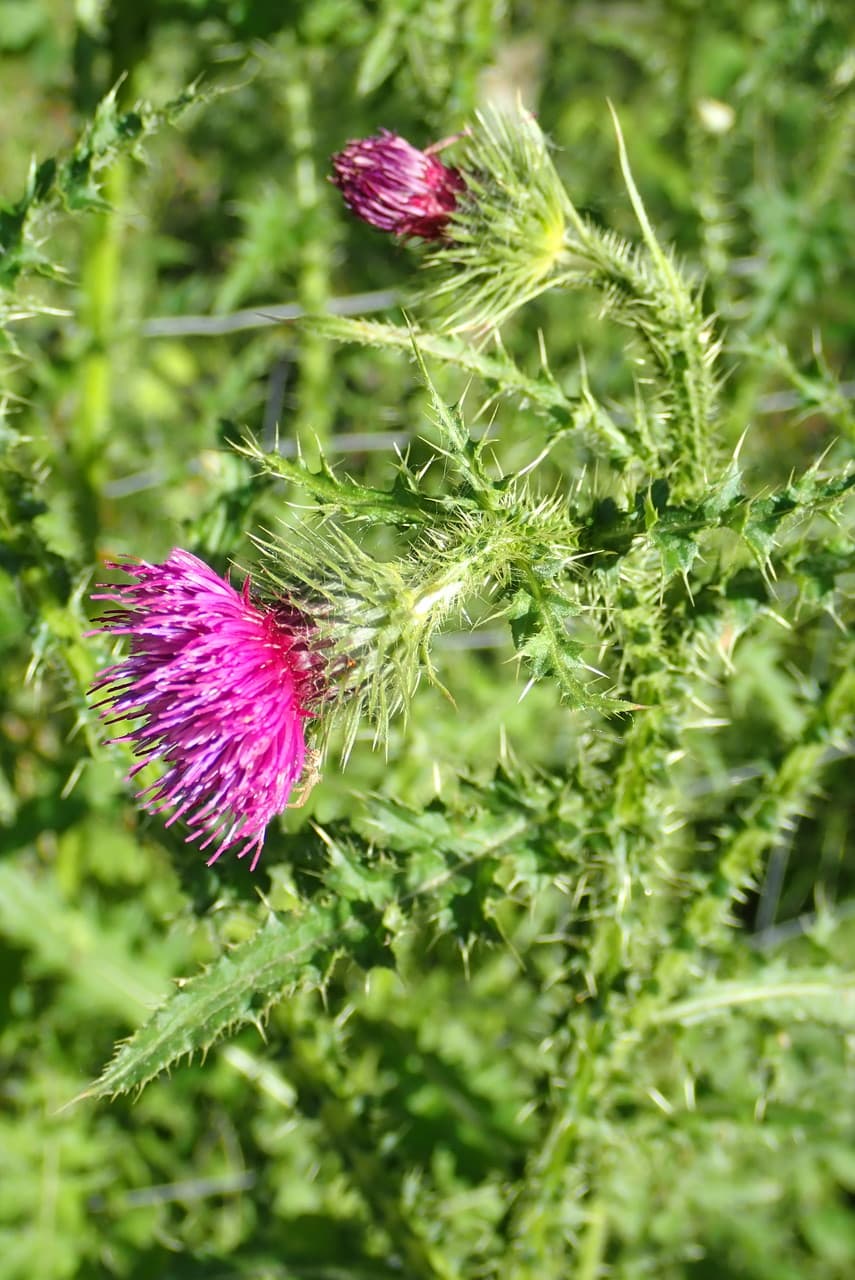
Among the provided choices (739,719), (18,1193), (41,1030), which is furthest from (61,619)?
(739,719)

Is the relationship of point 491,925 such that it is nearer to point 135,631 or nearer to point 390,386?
point 135,631

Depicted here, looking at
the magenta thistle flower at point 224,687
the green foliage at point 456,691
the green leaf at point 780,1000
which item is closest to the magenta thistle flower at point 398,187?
the green foliage at point 456,691

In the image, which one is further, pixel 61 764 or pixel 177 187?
pixel 177 187

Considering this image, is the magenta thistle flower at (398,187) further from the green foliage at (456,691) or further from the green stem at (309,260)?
the green stem at (309,260)

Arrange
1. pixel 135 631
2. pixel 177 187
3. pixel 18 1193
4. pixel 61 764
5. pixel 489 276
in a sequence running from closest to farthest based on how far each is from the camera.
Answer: pixel 135 631, pixel 489 276, pixel 18 1193, pixel 61 764, pixel 177 187

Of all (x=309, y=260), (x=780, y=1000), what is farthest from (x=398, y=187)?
(x=780, y=1000)

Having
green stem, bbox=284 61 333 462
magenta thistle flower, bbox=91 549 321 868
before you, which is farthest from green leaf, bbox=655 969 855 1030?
green stem, bbox=284 61 333 462
